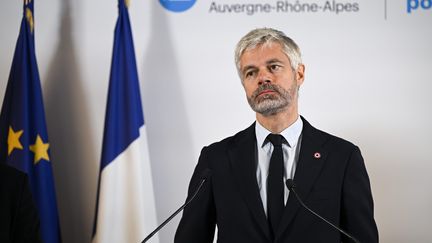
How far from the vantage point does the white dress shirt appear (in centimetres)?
198

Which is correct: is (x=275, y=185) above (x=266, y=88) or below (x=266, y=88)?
below

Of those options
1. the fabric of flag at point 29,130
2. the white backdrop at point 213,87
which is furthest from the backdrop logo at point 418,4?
the fabric of flag at point 29,130

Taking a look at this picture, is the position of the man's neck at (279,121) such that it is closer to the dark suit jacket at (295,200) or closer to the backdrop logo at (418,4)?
the dark suit jacket at (295,200)

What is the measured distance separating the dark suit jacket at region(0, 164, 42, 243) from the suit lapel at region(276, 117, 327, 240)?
0.88 m

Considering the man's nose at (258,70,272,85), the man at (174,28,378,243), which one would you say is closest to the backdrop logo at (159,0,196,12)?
the man at (174,28,378,243)

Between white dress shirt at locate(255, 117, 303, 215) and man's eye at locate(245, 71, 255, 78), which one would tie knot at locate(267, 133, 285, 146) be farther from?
man's eye at locate(245, 71, 255, 78)

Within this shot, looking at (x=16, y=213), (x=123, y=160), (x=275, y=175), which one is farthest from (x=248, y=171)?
(x=123, y=160)

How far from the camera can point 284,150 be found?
201 centimetres

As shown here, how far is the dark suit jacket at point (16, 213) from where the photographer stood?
6.26ft

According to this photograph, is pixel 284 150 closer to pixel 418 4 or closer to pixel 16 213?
pixel 16 213

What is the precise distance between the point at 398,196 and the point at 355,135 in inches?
15.8

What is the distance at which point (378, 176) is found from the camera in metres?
2.91

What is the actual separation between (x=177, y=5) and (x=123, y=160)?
0.91 metres

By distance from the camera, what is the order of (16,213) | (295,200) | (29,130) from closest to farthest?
(295,200)
(16,213)
(29,130)
